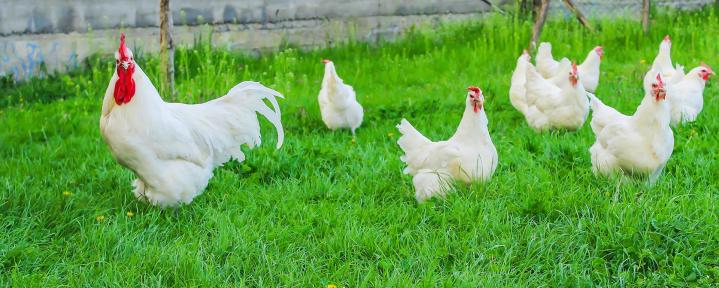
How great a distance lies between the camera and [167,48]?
684 cm

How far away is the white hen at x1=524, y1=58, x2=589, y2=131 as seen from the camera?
6.25 meters

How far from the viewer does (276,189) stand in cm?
496

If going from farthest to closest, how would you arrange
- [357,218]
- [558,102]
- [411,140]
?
[558,102] < [411,140] < [357,218]

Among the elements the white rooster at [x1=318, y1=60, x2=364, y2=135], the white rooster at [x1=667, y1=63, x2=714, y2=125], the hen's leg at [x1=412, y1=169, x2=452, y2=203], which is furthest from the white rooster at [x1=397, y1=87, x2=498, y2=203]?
the white rooster at [x1=667, y1=63, x2=714, y2=125]

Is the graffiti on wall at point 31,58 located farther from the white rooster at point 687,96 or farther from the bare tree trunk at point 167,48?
the white rooster at point 687,96

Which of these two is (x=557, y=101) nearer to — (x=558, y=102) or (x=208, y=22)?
(x=558, y=102)

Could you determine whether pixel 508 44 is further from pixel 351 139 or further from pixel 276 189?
pixel 276 189

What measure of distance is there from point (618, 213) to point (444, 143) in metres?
1.04

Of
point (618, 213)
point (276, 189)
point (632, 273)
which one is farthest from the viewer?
point (276, 189)

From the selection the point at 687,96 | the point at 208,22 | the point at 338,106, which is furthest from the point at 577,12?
the point at 338,106

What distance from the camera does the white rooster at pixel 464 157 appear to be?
4500 millimetres

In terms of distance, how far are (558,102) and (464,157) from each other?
2.04 meters

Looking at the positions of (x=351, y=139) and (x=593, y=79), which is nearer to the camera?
(x=351, y=139)

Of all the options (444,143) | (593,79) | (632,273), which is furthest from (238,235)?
(593,79)
